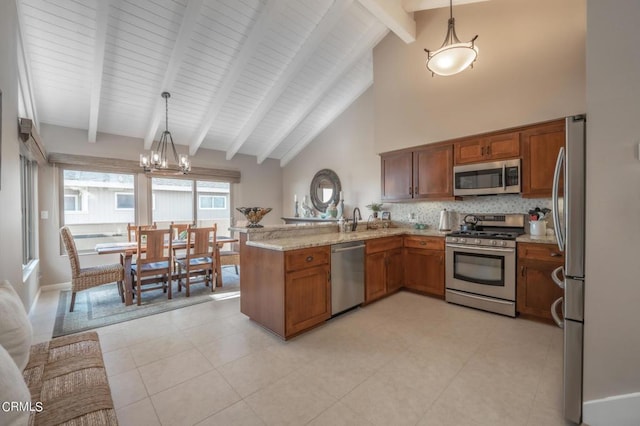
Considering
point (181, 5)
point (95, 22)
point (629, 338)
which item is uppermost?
point (181, 5)

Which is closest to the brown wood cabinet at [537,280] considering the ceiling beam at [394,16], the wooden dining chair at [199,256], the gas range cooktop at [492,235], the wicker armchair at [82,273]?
the gas range cooktop at [492,235]

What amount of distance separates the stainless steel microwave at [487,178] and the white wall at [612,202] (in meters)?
2.03

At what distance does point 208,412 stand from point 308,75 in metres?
4.89

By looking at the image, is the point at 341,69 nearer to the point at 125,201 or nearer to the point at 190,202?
the point at 190,202

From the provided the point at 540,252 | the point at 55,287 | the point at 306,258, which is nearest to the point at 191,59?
the point at 306,258

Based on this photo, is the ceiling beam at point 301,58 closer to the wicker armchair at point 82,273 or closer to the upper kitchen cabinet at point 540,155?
the upper kitchen cabinet at point 540,155

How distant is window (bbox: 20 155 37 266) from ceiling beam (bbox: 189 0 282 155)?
2.54 metres

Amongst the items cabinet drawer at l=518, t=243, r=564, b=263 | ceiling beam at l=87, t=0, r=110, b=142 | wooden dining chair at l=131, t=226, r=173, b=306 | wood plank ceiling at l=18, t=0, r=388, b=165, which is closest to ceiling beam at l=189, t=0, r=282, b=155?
wood plank ceiling at l=18, t=0, r=388, b=165

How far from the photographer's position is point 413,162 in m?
4.23

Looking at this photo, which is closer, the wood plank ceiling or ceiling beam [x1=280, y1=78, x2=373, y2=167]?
the wood plank ceiling

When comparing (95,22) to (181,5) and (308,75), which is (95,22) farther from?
(308,75)

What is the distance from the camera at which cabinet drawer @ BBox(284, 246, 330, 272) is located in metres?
2.56

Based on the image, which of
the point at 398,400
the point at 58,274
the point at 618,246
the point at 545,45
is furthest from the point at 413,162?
the point at 58,274

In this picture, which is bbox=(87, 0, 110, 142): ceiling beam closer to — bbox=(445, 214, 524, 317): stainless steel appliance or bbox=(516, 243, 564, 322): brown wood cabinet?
bbox=(445, 214, 524, 317): stainless steel appliance
